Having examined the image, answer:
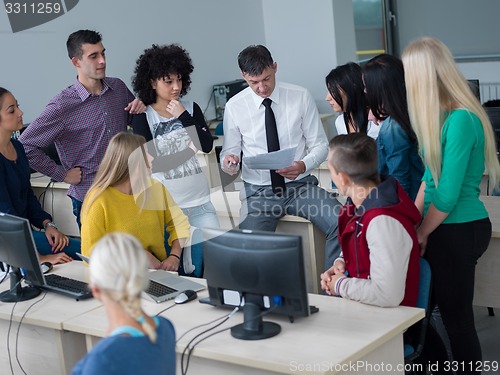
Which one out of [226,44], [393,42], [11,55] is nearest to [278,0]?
[226,44]

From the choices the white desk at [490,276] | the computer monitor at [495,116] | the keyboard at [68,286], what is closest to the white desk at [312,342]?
the keyboard at [68,286]

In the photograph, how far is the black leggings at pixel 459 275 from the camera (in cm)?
304

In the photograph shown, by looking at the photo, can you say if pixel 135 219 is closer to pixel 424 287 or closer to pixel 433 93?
pixel 424 287

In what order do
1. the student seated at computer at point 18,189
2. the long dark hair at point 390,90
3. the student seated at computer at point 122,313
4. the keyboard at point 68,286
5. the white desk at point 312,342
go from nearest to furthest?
the student seated at computer at point 122,313 → the white desk at point 312,342 → the keyboard at point 68,286 → the long dark hair at point 390,90 → the student seated at computer at point 18,189

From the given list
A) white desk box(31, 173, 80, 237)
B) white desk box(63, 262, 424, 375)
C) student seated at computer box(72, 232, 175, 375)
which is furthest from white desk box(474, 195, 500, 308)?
white desk box(31, 173, 80, 237)

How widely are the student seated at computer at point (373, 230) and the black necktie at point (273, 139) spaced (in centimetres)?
122

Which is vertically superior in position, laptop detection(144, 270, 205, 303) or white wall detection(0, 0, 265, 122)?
white wall detection(0, 0, 265, 122)

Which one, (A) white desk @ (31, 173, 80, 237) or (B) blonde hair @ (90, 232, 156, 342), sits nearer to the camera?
(B) blonde hair @ (90, 232, 156, 342)

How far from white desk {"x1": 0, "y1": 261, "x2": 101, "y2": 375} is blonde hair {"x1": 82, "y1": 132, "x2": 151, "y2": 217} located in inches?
18.7

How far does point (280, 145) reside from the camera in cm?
421

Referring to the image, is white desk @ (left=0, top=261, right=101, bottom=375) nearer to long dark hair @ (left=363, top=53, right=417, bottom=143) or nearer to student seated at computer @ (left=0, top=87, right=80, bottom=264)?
student seated at computer @ (left=0, top=87, right=80, bottom=264)

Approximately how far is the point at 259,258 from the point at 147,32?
16.4ft

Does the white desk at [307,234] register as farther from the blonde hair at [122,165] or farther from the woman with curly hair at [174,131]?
the blonde hair at [122,165]

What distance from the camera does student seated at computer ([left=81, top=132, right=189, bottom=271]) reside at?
3.45 metres
